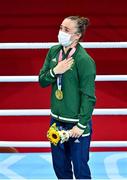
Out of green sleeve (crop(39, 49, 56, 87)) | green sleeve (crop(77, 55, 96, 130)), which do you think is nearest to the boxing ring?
green sleeve (crop(39, 49, 56, 87))

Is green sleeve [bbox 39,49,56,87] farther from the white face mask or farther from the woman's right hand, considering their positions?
the white face mask

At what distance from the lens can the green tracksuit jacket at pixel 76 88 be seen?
7.97ft

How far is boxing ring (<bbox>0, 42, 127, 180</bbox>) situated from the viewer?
3.12 metres

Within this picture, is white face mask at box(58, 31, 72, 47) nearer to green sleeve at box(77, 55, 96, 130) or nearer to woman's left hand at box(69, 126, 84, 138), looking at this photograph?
green sleeve at box(77, 55, 96, 130)

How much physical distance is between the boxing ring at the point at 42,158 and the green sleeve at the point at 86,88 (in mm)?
673

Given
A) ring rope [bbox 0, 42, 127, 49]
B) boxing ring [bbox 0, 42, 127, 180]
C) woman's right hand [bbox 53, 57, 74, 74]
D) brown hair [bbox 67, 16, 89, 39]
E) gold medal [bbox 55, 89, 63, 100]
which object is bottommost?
boxing ring [bbox 0, 42, 127, 180]

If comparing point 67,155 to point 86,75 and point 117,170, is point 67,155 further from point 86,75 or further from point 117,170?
point 117,170

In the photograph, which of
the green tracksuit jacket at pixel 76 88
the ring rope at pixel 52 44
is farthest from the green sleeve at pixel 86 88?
the ring rope at pixel 52 44

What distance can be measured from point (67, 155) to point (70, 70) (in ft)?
1.54

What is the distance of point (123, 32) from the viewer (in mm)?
4527

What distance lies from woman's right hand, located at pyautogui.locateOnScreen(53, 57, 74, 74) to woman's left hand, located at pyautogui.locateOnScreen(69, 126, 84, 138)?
0.28 m

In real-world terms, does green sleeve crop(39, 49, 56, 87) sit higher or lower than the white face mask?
lower

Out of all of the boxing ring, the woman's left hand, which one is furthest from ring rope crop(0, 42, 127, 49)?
the woman's left hand

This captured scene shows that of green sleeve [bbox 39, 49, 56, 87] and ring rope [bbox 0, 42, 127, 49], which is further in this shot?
ring rope [bbox 0, 42, 127, 49]
